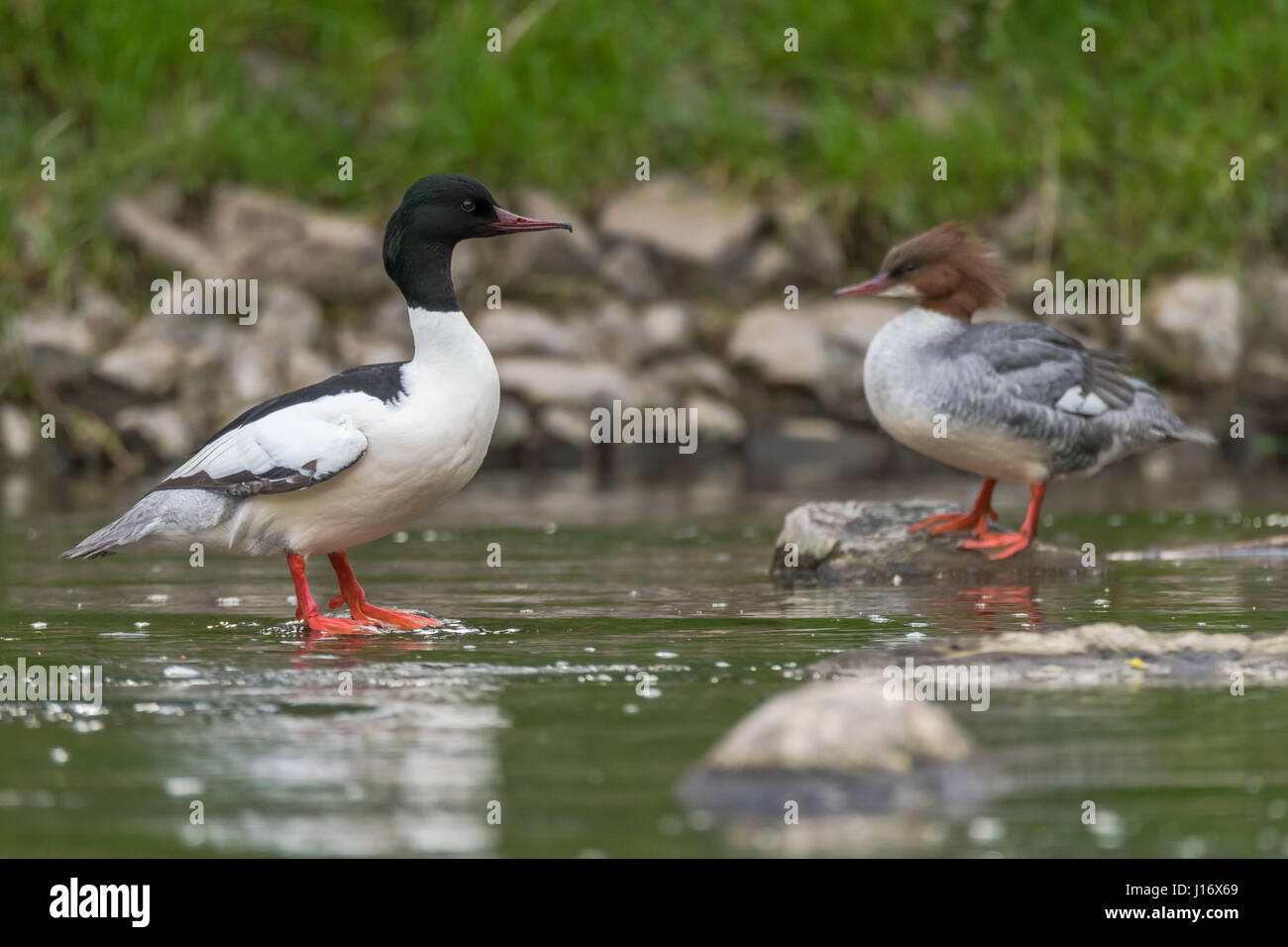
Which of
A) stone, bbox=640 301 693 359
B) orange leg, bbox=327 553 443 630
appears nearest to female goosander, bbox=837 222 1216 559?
orange leg, bbox=327 553 443 630

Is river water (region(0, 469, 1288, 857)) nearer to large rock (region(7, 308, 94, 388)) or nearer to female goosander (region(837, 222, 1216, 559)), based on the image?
female goosander (region(837, 222, 1216, 559))

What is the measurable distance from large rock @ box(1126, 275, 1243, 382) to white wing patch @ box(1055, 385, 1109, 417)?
7.50 m

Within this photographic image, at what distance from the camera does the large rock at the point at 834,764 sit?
4297mm

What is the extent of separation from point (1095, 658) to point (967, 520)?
3.17 metres

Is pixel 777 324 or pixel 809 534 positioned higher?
pixel 777 324

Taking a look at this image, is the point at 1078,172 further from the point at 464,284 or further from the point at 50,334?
the point at 50,334

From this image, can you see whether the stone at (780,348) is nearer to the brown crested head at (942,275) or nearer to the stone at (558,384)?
the stone at (558,384)

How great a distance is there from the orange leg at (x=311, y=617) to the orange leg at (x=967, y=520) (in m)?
3.13

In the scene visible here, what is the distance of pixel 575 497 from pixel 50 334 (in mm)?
5761

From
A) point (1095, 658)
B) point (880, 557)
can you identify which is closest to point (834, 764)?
point (1095, 658)

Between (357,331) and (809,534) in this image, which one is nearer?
(809,534)

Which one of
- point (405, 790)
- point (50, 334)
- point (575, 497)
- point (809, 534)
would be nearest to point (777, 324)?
point (575, 497)
